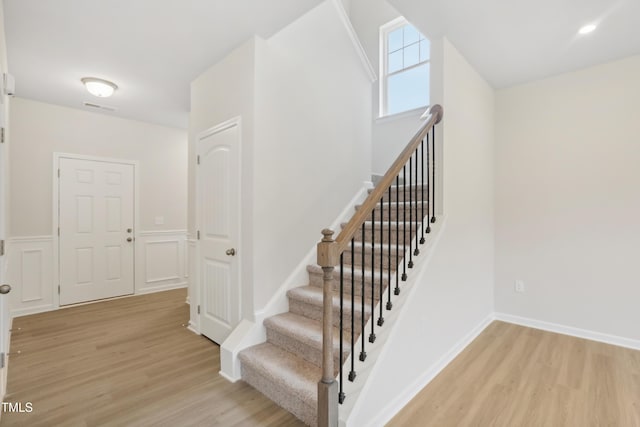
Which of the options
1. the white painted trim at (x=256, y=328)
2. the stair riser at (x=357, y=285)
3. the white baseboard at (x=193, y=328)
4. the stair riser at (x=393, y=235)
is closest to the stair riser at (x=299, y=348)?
the white painted trim at (x=256, y=328)

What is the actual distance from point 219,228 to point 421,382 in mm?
2050

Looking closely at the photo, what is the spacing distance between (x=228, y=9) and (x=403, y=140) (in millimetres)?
2824

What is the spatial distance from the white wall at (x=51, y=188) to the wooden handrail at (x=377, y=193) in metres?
4.12

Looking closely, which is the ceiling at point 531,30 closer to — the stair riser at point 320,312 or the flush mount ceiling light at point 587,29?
the flush mount ceiling light at point 587,29

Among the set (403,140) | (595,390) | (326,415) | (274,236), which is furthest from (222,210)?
(595,390)

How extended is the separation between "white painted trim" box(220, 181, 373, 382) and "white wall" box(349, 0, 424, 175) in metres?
2.19

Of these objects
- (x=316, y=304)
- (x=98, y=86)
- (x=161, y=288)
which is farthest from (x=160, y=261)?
(x=316, y=304)

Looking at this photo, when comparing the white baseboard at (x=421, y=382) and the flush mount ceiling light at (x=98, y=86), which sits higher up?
the flush mount ceiling light at (x=98, y=86)

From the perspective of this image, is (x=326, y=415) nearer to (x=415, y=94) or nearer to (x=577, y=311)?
(x=577, y=311)

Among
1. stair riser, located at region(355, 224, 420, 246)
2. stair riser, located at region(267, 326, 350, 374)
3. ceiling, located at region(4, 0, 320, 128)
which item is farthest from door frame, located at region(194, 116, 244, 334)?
stair riser, located at region(355, 224, 420, 246)

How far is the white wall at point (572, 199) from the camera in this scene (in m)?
2.78

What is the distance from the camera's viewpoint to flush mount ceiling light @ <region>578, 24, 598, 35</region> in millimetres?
2307

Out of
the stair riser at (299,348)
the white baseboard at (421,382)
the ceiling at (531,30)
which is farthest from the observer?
the ceiling at (531,30)

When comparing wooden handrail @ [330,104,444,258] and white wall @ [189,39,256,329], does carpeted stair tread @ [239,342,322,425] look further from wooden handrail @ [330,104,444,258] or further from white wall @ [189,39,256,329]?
wooden handrail @ [330,104,444,258]
